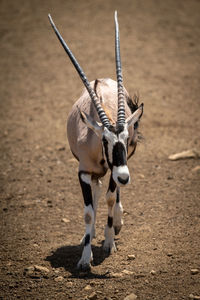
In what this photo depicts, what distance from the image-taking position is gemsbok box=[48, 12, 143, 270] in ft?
16.2

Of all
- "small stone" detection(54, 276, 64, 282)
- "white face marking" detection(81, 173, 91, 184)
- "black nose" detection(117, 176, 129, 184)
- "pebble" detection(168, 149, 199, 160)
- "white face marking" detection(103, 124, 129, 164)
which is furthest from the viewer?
"pebble" detection(168, 149, 199, 160)

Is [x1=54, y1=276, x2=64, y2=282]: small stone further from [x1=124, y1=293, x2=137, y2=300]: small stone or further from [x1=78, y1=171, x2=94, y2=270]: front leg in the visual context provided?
[x1=124, y1=293, x2=137, y2=300]: small stone

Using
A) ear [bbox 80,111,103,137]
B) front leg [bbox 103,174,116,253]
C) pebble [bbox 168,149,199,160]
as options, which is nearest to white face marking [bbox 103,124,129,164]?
ear [bbox 80,111,103,137]

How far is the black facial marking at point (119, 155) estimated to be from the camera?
484 cm

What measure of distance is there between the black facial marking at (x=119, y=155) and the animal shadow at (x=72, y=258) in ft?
4.84

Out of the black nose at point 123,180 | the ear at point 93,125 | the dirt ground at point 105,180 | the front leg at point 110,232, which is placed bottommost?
the dirt ground at point 105,180

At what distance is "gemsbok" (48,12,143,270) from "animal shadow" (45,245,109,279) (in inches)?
4.7

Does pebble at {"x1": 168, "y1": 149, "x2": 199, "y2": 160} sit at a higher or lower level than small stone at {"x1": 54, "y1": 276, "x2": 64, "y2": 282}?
lower

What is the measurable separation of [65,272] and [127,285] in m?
0.90

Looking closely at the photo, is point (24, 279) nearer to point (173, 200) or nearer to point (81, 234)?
point (81, 234)

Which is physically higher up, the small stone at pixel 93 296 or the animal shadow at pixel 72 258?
the small stone at pixel 93 296

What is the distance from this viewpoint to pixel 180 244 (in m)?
5.82

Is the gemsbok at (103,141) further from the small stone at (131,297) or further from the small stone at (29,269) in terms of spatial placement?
the small stone at (131,297)

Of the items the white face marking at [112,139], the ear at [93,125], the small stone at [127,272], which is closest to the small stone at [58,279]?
the small stone at [127,272]
